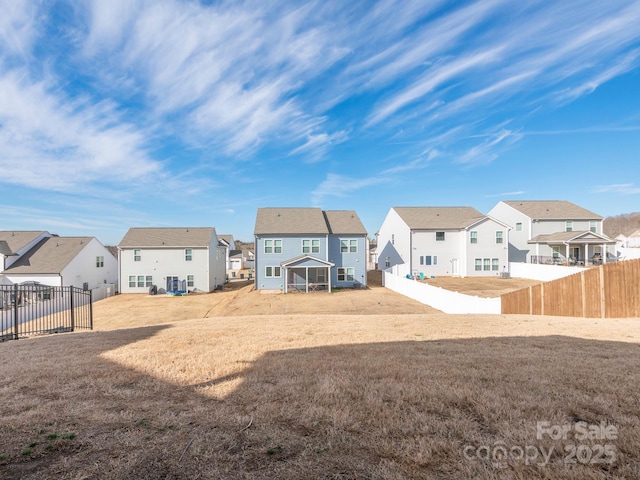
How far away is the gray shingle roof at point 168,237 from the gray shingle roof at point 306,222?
6301 mm

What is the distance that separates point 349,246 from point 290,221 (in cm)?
655

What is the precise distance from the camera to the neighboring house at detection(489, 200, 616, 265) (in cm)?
3566

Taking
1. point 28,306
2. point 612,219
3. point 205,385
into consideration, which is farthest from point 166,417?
point 612,219

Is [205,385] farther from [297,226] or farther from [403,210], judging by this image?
[403,210]

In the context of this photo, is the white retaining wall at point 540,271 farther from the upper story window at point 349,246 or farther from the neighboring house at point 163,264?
the neighboring house at point 163,264

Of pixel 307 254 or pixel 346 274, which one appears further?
pixel 346 274

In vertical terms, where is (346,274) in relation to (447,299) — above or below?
above

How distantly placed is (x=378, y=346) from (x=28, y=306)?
20.3 metres

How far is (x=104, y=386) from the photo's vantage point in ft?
15.8

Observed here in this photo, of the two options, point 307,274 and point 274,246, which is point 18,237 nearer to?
point 274,246

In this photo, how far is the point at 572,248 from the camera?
3688 centimetres

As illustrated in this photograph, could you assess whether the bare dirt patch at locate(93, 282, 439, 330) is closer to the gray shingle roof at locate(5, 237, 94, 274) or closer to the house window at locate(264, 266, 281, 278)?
the house window at locate(264, 266, 281, 278)

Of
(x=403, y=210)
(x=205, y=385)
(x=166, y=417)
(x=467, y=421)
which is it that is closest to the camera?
(x=467, y=421)

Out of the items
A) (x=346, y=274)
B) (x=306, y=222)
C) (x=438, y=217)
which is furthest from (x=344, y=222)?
(x=438, y=217)
